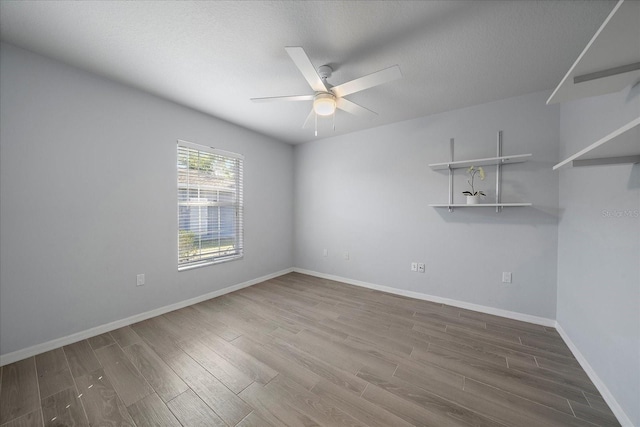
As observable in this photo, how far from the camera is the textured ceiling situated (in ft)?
4.69

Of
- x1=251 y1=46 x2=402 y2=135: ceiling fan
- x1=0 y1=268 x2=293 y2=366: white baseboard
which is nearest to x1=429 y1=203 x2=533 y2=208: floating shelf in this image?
x1=251 y1=46 x2=402 y2=135: ceiling fan

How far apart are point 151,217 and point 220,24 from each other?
2.11 meters

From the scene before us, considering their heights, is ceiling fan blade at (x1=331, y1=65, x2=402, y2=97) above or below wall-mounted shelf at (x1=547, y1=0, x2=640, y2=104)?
above

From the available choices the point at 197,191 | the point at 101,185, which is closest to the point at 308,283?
the point at 197,191

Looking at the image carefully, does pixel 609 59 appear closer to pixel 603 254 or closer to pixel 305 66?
pixel 603 254

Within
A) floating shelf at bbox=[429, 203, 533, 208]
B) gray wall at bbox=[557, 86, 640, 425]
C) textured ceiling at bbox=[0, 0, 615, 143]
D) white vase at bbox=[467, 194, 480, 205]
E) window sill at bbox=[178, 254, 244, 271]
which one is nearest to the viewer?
gray wall at bbox=[557, 86, 640, 425]

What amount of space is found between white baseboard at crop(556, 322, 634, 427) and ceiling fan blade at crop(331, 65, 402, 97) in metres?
2.46

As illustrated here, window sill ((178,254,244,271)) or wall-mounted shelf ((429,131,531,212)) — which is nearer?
wall-mounted shelf ((429,131,531,212))

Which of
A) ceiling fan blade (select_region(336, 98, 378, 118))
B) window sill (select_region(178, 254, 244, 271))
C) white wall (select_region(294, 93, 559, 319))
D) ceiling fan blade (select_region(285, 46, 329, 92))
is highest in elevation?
ceiling fan blade (select_region(285, 46, 329, 92))

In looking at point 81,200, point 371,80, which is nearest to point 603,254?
point 371,80

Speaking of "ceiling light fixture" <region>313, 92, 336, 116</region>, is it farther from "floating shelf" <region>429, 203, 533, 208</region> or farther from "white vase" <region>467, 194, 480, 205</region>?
"white vase" <region>467, 194, 480, 205</region>

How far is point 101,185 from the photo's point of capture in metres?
2.19

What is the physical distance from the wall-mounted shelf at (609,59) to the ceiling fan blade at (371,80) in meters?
0.89

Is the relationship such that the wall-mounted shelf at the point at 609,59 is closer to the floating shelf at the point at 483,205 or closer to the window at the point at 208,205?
the floating shelf at the point at 483,205
